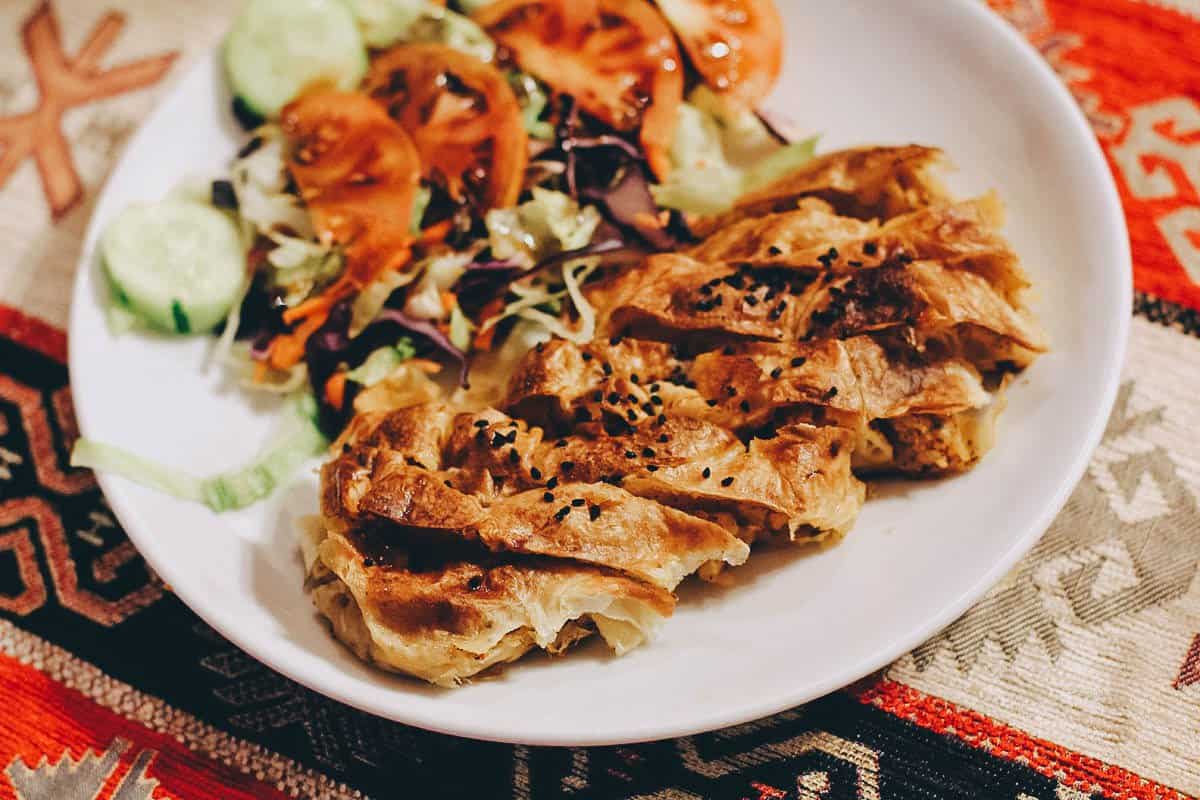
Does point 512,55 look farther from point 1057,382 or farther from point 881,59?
point 1057,382

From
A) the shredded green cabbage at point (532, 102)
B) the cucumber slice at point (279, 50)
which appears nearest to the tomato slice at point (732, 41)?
the shredded green cabbage at point (532, 102)

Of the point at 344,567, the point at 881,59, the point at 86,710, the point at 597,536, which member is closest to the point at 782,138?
the point at 881,59

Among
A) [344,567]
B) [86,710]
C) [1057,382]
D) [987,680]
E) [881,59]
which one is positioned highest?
[881,59]

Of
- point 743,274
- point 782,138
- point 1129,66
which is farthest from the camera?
point 1129,66

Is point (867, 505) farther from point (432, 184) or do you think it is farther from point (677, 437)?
point (432, 184)

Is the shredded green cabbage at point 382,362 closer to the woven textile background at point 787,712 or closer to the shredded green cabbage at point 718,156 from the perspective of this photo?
the woven textile background at point 787,712

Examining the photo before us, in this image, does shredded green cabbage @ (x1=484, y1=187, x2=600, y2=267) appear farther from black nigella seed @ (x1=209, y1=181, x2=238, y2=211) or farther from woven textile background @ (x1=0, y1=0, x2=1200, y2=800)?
woven textile background @ (x1=0, y1=0, x2=1200, y2=800)
